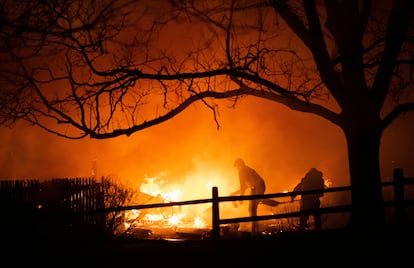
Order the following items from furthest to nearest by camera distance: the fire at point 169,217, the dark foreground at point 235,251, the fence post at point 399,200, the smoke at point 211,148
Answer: the smoke at point 211,148
the fire at point 169,217
the fence post at point 399,200
the dark foreground at point 235,251

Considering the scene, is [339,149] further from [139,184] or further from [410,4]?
[410,4]

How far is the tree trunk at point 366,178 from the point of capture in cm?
884

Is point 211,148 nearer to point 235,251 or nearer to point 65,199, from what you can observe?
point 65,199

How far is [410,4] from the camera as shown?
872 centimetres

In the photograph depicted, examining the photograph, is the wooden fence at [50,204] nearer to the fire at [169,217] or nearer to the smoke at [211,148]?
the fire at [169,217]

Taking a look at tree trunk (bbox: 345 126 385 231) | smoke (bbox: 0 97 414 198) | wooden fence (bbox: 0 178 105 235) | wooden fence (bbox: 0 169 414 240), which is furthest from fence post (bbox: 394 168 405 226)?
smoke (bbox: 0 97 414 198)

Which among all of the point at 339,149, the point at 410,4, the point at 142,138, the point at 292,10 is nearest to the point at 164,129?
the point at 142,138

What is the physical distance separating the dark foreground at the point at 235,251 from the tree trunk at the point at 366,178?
34 centimetres

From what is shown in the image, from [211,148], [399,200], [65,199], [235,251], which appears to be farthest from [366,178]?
[211,148]

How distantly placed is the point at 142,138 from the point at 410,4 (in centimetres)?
1539

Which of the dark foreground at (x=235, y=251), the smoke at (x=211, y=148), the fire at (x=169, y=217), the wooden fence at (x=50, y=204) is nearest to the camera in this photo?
the dark foreground at (x=235, y=251)

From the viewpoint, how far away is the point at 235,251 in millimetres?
7988

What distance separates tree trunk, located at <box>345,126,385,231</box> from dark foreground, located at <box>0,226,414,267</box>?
0.34 m

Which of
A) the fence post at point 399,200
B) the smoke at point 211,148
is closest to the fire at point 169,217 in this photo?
the smoke at point 211,148
